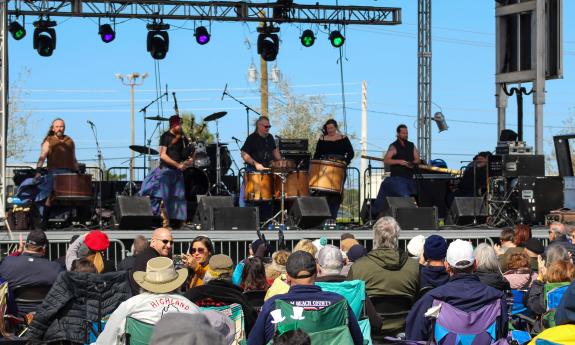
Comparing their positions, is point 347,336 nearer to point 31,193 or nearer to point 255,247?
point 255,247

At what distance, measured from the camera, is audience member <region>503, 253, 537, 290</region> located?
362 inches

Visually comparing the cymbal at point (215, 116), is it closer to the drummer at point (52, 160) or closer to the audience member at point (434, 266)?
the drummer at point (52, 160)

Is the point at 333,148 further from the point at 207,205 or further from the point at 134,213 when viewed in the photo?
the point at 134,213

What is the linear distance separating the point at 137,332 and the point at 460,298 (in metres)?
2.00

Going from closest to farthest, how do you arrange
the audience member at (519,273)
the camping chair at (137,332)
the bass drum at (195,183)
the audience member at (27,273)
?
the camping chair at (137,332) → the audience member at (519,273) → the audience member at (27,273) → the bass drum at (195,183)

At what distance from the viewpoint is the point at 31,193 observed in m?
16.5

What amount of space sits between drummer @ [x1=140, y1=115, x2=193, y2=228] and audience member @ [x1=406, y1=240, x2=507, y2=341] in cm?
959

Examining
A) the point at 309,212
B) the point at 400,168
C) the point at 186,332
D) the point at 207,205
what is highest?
the point at 400,168

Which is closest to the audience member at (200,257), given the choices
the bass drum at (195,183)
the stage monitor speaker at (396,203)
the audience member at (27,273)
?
the audience member at (27,273)

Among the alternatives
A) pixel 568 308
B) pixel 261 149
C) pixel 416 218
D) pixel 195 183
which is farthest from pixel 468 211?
pixel 568 308

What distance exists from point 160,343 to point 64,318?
501 centimetres

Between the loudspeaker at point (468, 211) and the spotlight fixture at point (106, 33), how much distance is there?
899 cm

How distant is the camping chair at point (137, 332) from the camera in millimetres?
6141

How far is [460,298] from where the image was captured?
6.95 meters
